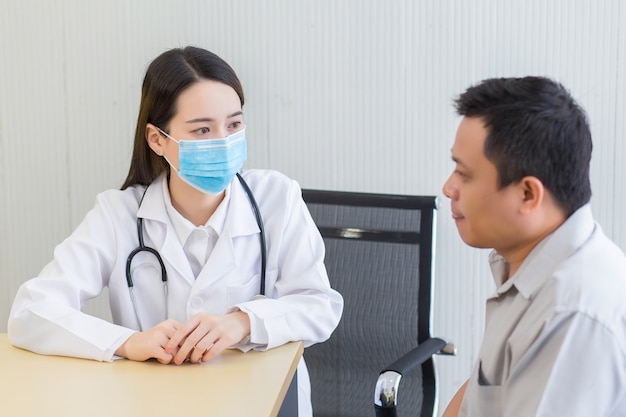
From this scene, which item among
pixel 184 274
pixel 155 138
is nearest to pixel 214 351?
pixel 184 274

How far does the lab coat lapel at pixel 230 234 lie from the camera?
177 centimetres

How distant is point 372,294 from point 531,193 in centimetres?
89

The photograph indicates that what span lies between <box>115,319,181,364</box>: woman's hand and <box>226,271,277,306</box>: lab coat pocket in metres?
0.21

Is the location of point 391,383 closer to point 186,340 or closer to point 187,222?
point 186,340

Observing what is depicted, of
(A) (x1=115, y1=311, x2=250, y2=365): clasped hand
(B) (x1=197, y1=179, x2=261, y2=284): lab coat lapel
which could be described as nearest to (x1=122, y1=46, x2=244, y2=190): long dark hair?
(B) (x1=197, y1=179, x2=261, y2=284): lab coat lapel

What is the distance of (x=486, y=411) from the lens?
1247 mm

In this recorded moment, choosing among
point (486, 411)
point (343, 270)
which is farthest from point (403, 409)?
point (486, 411)

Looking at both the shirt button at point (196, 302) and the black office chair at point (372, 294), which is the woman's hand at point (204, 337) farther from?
the black office chair at point (372, 294)

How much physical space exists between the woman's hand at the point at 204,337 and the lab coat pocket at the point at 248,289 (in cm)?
18

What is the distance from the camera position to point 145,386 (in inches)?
56.2

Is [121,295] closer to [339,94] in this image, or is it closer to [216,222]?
[216,222]

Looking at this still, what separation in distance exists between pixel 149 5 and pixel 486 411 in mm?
1682

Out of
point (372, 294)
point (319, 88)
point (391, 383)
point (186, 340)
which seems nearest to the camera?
point (186, 340)

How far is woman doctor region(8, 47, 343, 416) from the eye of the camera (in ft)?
5.70
